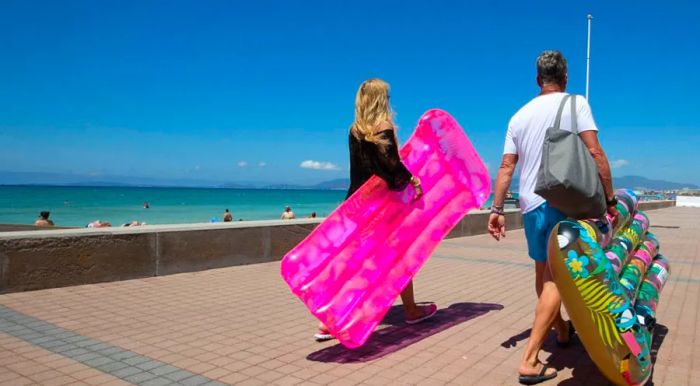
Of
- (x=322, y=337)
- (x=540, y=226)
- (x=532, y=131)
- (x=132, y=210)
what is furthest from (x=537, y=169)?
(x=132, y=210)

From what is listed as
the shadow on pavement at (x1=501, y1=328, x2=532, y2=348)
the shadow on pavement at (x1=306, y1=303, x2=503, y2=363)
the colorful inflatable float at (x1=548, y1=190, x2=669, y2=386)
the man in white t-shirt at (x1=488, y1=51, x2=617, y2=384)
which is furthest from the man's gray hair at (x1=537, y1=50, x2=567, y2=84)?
the shadow on pavement at (x1=306, y1=303, x2=503, y2=363)

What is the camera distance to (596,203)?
3047 millimetres

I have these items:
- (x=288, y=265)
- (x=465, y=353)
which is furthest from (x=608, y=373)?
(x=288, y=265)

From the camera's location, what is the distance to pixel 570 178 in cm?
296

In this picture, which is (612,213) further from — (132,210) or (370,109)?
(132,210)

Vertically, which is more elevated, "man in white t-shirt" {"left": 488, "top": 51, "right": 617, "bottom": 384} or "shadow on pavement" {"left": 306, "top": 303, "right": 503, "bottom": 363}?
"man in white t-shirt" {"left": 488, "top": 51, "right": 617, "bottom": 384}

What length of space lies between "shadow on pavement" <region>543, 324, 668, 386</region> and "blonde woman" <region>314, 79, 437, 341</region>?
1.63m

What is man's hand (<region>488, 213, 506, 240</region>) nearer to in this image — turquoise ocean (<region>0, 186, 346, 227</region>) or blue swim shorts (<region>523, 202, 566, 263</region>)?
blue swim shorts (<region>523, 202, 566, 263</region>)

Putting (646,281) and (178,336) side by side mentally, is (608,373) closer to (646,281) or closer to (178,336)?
(646,281)

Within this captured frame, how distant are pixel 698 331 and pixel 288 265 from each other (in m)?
3.51

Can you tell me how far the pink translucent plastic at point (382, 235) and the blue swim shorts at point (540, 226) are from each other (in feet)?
3.19

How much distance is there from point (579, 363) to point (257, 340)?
231 cm

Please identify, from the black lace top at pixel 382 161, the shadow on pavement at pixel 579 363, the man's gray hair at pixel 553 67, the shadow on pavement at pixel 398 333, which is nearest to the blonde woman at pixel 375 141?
the black lace top at pixel 382 161

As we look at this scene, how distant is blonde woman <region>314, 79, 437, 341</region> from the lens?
4109mm
